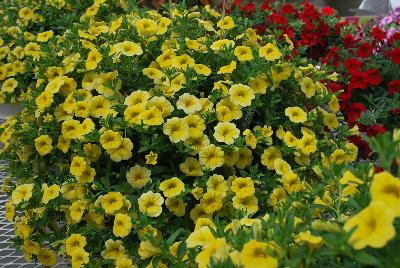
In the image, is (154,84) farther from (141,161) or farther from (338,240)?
(338,240)

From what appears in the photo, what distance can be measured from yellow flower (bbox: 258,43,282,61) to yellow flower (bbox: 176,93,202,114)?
0.32 m

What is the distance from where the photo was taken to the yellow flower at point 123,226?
1.59 meters

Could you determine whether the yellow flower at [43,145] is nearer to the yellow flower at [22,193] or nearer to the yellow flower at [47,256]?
the yellow flower at [22,193]

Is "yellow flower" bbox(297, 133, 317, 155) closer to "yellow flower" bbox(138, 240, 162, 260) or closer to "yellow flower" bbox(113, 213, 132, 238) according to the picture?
"yellow flower" bbox(113, 213, 132, 238)

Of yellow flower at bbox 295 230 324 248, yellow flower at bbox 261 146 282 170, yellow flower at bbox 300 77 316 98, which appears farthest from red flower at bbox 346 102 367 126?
yellow flower at bbox 295 230 324 248

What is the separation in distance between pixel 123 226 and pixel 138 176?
180mm

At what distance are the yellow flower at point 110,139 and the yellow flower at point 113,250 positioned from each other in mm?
276

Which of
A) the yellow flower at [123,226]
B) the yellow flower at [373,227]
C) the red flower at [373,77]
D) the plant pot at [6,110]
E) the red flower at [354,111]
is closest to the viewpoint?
the yellow flower at [373,227]

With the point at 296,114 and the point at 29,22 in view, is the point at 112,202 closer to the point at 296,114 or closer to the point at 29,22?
the point at 296,114

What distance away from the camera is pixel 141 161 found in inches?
70.5

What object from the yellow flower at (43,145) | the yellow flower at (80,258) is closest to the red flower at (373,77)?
the yellow flower at (43,145)

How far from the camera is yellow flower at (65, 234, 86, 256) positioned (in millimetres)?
1719

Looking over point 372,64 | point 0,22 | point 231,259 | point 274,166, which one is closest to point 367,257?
point 231,259

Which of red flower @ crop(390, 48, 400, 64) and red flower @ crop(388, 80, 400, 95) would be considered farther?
red flower @ crop(390, 48, 400, 64)
